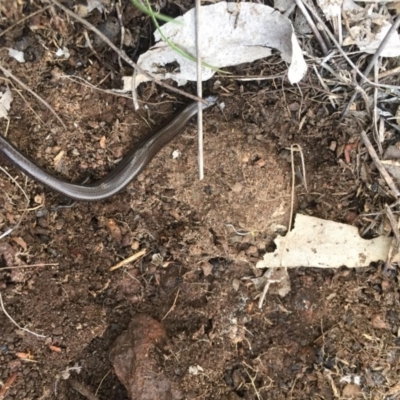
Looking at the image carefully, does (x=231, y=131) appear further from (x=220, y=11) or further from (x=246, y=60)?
(x=220, y=11)

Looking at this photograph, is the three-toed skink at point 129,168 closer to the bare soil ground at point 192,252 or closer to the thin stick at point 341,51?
the bare soil ground at point 192,252

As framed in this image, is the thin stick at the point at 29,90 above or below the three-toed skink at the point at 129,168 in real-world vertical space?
above

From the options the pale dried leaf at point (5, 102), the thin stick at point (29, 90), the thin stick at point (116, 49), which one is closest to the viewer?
the thin stick at point (116, 49)

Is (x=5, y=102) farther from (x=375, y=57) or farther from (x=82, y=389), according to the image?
(x=375, y=57)

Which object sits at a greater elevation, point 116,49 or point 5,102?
point 116,49

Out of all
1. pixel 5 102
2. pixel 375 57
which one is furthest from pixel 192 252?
pixel 375 57

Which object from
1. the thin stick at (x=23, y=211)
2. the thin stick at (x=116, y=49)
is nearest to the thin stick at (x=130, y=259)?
the thin stick at (x=23, y=211)

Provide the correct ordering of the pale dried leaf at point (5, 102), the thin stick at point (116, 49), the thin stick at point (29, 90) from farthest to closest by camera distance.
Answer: the pale dried leaf at point (5, 102), the thin stick at point (29, 90), the thin stick at point (116, 49)
